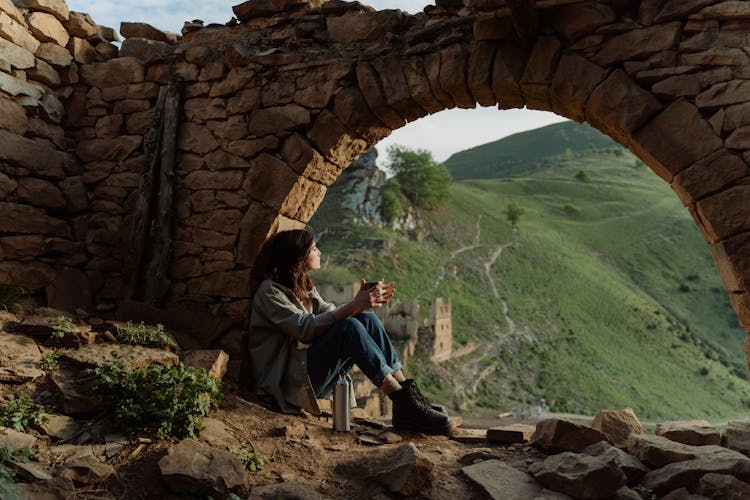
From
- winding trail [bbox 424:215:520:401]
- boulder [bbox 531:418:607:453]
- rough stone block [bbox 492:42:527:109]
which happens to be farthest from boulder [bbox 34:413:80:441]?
winding trail [bbox 424:215:520:401]

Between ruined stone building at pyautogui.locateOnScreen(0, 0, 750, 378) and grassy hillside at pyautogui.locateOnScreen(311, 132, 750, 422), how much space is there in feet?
66.9

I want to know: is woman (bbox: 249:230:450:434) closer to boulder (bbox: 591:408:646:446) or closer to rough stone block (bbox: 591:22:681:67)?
boulder (bbox: 591:408:646:446)

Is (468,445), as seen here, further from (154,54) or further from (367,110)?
(154,54)

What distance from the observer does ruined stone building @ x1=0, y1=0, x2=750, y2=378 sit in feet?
11.6

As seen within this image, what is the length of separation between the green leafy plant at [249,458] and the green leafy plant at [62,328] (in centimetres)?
163

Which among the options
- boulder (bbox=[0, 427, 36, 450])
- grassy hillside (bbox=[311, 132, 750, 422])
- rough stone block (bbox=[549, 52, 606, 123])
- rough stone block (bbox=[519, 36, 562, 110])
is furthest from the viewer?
grassy hillside (bbox=[311, 132, 750, 422])

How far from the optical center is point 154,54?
525 centimetres

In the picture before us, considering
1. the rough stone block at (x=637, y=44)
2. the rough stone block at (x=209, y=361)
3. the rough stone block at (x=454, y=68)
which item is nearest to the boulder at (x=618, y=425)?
the rough stone block at (x=637, y=44)

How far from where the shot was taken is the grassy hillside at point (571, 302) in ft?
94.2

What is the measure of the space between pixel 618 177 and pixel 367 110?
78.1 meters

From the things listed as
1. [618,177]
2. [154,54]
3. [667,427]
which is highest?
[618,177]

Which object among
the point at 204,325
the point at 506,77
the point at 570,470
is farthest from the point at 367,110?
the point at 570,470

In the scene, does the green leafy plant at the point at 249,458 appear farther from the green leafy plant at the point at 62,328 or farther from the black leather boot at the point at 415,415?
the green leafy plant at the point at 62,328

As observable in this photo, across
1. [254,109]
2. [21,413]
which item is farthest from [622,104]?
[21,413]
